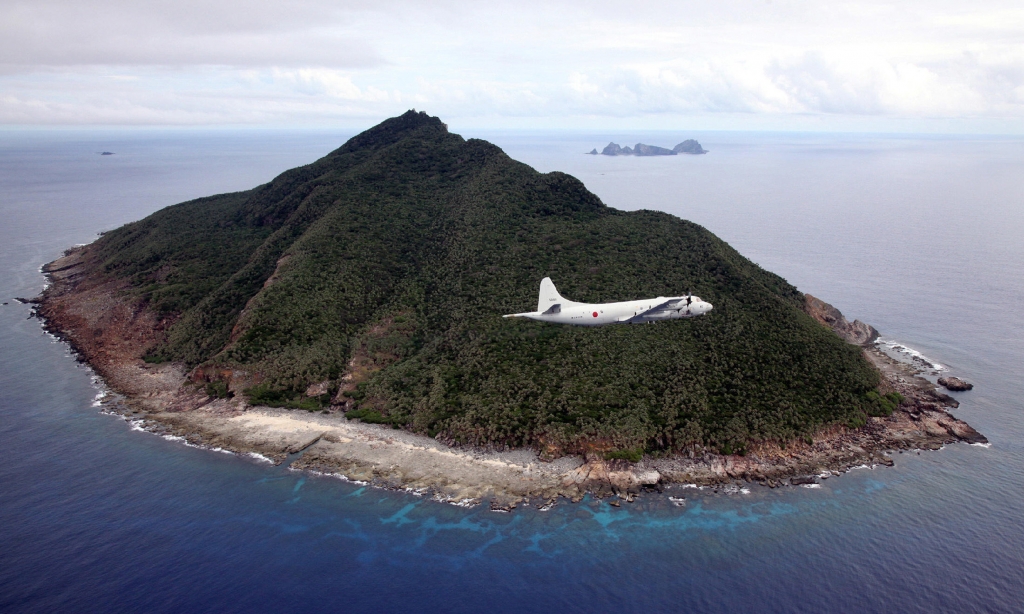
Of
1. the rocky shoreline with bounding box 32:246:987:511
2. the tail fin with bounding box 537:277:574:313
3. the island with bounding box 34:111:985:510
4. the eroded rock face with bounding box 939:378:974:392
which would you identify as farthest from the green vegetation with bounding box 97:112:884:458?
the eroded rock face with bounding box 939:378:974:392

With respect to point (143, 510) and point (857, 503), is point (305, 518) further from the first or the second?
point (857, 503)

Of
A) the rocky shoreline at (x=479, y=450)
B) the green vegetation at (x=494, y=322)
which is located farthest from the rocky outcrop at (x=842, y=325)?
the rocky shoreline at (x=479, y=450)

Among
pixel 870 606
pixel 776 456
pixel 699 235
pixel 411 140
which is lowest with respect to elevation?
pixel 870 606

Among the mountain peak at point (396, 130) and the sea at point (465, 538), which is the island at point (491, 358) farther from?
the mountain peak at point (396, 130)

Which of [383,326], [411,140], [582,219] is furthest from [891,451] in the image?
[411,140]

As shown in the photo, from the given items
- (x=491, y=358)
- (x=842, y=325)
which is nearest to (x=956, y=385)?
(x=842, y=325)

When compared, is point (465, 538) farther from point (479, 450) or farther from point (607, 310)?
point (607, 310)

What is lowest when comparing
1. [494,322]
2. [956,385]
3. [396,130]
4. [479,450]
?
[479,450]
